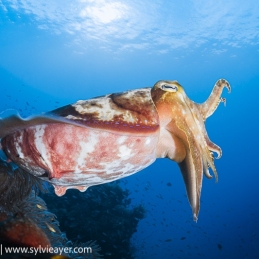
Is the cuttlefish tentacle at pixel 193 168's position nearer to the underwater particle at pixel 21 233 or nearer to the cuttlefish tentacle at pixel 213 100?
the cuttlefish tentacle at pixel 213 100

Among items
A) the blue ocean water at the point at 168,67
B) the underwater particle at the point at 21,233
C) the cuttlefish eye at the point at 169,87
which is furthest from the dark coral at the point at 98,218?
the cuttlefish eye at the point at 169,87

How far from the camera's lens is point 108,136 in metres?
2.01

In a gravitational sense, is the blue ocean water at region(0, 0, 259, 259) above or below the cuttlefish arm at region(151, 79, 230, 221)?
above

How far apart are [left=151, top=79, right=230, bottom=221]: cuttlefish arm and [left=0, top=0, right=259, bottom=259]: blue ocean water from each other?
16.3 m

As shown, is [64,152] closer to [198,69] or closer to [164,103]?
[164,103]

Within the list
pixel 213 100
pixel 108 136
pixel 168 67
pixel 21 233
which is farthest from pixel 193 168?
pixel 168 67

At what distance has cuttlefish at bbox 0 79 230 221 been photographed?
6.52ft

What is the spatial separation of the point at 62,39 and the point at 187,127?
58245 mm

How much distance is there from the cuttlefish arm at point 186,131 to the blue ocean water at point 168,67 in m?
16.3

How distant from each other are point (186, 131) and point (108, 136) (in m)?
0.76

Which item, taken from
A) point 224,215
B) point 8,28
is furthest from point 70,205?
point 224,215

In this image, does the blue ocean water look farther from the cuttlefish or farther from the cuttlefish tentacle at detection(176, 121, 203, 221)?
the cuttlefish

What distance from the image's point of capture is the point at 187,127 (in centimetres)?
225

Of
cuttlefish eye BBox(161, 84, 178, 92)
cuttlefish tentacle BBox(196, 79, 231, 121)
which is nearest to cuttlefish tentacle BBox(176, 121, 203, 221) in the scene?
cuttlefish eye BBox(161, 84, 178, 92)
